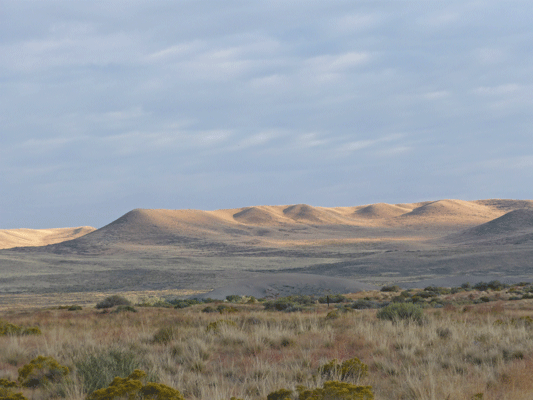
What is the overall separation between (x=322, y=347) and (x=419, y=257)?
61647 millimetres

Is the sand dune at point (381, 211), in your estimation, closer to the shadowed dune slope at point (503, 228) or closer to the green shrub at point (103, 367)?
the shadowed dune slope at point (503, 228)

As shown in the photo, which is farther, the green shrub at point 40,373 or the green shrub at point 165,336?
the green shrub at point 165,336

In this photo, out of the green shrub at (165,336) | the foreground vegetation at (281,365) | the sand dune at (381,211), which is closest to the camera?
the foreground vegetation at (281,365)

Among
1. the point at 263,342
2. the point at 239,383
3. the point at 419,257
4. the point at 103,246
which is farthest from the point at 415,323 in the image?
the point at 103,246

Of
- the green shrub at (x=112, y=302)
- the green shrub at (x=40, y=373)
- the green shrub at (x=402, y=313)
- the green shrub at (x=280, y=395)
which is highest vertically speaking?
the green shrub at (x=280, y=395)

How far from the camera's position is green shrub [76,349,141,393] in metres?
5.53

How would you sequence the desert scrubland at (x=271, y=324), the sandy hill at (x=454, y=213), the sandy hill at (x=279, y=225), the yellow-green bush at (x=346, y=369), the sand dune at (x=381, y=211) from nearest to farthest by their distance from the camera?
1. the desert scrubland at (x=271, y=324)
2. the yellow-green bush at (x=346, y=369)
3. the sandy hill at (x=279, y=225)
4. the sandy hill at (x=454, y=213)
5. the sand dune at (x=381, y=211)

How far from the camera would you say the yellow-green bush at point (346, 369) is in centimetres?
589

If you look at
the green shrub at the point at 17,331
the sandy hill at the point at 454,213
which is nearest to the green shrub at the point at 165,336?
the green shrub at the point at 17,331

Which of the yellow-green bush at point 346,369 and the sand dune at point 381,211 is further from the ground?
the sand dune at point 381,211

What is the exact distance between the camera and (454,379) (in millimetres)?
5410

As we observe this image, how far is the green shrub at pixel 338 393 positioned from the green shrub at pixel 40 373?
11.3 ft

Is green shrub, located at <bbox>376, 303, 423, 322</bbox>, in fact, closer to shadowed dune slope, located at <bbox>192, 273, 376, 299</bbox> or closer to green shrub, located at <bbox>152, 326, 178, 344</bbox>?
green shrub, located at <bbox>152, 326, 178, 344</bbox>

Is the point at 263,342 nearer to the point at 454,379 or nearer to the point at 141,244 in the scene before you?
the point at 454,379
